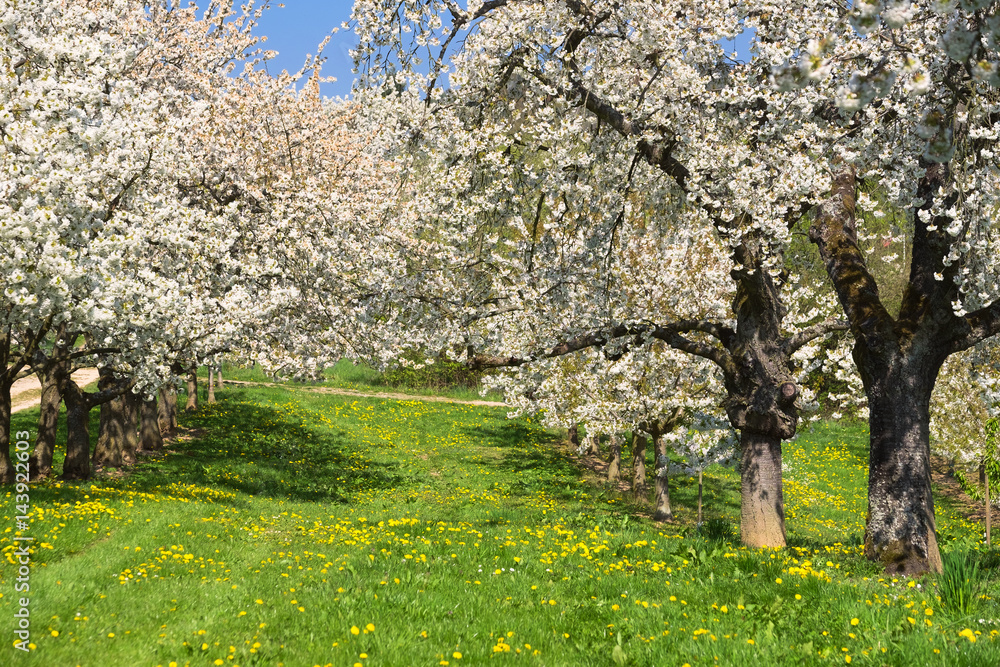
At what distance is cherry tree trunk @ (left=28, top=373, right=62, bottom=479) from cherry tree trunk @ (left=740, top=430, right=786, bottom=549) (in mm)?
14621

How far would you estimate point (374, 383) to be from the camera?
45.7 metres

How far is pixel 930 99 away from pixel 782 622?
5.90 m

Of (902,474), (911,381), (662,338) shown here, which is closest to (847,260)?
(911,381)

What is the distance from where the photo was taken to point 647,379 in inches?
765

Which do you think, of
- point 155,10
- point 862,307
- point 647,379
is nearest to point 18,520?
point 862,307

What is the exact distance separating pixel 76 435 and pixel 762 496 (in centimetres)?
1535

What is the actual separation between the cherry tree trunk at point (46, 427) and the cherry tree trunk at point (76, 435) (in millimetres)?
343

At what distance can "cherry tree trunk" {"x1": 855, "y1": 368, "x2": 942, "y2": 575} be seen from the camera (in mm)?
9250

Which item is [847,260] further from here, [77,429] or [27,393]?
[27,393]

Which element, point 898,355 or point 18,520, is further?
point 18,520

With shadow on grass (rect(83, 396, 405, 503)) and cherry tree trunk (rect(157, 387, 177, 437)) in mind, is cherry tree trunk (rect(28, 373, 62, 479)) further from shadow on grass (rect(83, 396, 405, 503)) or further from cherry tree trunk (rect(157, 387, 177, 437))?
cherry tree trunk (rect(157, 387, 177, 437))

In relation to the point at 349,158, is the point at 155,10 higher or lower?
higher

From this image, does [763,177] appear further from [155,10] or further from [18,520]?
[155,10]

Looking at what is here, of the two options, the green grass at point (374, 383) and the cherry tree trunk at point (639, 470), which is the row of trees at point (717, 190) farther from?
the green grass at point (374, 383)
